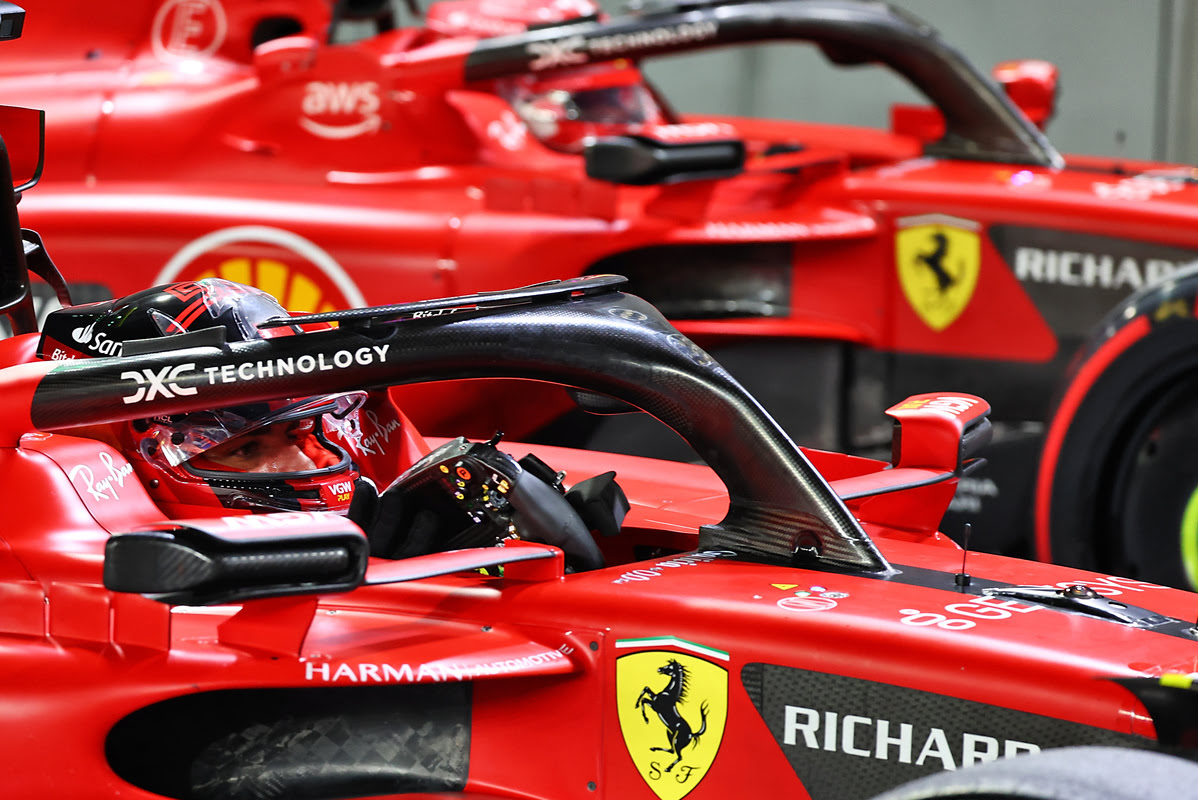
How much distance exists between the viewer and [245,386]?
7.81ft

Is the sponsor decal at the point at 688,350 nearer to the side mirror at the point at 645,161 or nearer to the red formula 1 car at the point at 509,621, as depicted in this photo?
the red formula 1 car at the point at 509,621

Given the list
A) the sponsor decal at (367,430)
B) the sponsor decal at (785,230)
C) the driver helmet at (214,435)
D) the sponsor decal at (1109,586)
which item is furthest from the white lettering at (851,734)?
the sponsor decal at (785,230)

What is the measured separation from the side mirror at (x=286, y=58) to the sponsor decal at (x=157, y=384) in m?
3.13

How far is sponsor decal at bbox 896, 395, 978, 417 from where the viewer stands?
2.91 m

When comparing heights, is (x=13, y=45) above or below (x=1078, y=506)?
above

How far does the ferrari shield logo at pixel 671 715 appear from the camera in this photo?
213 cm

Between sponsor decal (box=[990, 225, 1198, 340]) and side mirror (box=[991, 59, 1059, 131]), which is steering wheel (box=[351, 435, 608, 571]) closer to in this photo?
sponsor decal (box=[990, 225, 1198, 340])

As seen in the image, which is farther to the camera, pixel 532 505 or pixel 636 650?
pixel 532 505

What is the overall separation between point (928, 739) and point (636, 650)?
0.40m

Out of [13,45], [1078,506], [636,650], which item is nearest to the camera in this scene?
[636,650]

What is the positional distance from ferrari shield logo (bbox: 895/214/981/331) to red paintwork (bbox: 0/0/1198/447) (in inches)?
0.9

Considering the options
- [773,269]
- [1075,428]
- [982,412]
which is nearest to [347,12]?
[773,269]

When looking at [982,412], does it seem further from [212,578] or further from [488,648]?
[212,578]

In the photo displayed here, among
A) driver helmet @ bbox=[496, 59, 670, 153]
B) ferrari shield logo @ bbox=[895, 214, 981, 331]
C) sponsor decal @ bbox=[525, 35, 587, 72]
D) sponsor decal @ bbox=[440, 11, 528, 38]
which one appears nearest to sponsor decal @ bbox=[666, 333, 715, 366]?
ferrari shield logo @ bbox=[895, 214, 981, 331]
